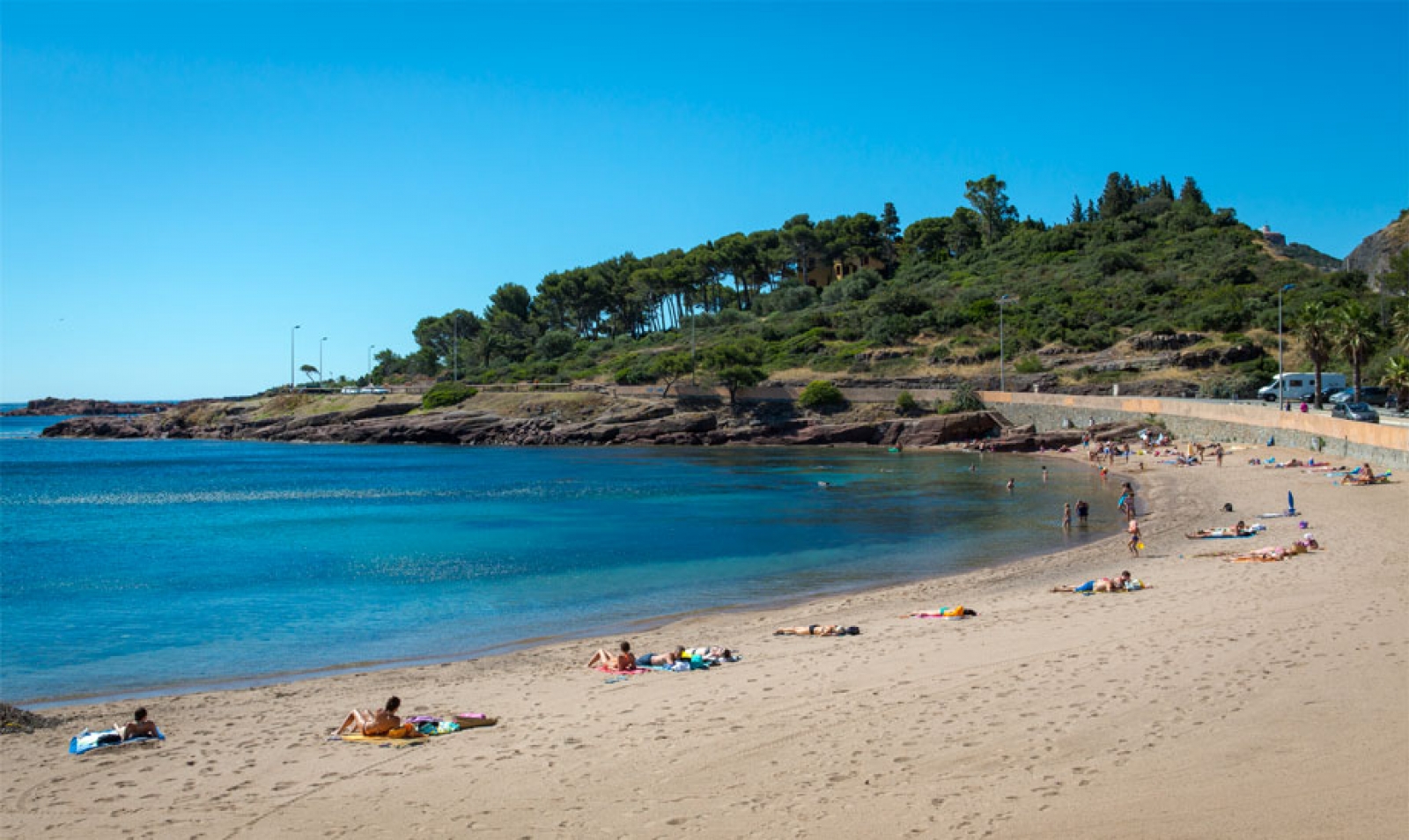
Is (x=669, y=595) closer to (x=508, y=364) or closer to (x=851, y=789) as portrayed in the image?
(x=851, y=789)

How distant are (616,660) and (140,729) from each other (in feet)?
21.1

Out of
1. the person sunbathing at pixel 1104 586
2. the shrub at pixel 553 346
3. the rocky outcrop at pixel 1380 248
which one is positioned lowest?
the person sunbathing at pixel 1104 586

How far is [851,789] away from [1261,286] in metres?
93.6

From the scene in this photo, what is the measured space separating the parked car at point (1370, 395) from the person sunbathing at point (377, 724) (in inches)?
2094

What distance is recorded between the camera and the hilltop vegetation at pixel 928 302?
267ft

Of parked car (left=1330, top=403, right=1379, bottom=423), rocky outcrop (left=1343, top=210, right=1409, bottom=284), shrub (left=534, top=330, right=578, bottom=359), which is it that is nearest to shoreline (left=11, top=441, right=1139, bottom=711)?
parked car (left=1330, top=403, right=1379, bottom=423)

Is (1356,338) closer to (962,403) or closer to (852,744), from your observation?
(962,403)

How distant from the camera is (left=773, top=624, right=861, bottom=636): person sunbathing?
17.1m

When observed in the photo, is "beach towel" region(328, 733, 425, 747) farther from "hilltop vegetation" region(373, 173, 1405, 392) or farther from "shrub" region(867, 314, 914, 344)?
"shrub" region(867, 314, 914, 344)

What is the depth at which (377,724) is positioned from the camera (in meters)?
11.8

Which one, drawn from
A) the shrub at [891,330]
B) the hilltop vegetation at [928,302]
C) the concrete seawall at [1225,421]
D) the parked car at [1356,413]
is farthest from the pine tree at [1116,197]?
the parked car at [1356,413]

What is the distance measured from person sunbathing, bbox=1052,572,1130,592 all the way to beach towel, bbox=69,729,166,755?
16.5m

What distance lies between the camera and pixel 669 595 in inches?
914

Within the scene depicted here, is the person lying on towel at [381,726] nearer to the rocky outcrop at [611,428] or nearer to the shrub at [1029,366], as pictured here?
the rocky outcrop at [611,428]
